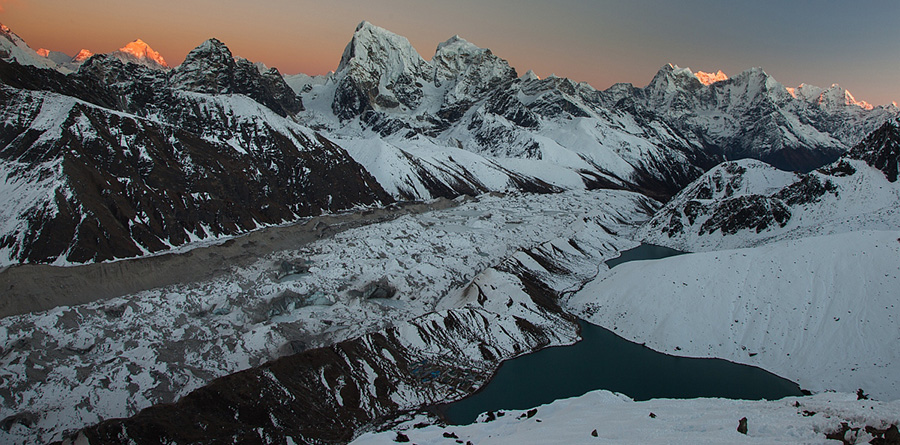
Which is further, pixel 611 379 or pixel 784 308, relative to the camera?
pixel 784 308

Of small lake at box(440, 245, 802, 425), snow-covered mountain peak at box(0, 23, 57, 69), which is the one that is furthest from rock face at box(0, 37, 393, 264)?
small lake at box(440, 245, 802, 425)

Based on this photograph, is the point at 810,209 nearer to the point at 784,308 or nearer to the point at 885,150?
the point at 885,150

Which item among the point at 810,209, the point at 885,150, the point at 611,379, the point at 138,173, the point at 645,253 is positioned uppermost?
the point at 885,150

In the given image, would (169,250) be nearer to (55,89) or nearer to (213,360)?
(213,360)

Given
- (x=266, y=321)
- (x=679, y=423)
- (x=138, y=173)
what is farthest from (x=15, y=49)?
(x=679, y=423)

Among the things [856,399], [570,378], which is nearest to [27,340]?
[570,378]

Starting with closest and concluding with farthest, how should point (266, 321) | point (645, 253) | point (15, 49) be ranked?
point (266, 321)
point (645, 253)
point (15, 49)

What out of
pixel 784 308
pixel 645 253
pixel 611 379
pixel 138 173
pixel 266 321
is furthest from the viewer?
pixel 645 253

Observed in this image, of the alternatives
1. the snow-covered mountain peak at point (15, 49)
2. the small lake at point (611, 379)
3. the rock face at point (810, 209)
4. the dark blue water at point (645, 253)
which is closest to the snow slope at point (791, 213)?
the rock face at point (810, 209)

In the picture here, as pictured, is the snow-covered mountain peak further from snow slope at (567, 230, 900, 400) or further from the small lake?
snow slope at (567, 230, 900, 400)
